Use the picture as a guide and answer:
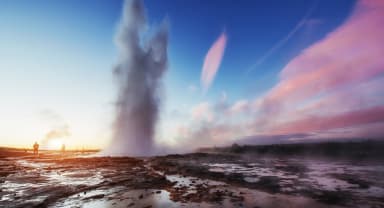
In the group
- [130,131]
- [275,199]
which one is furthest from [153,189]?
[130,131]

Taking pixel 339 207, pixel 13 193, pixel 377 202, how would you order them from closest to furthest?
pixel 339 207, pixel 377 202, pixel 13 193

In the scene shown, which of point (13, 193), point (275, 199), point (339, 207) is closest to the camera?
point (339, 207)

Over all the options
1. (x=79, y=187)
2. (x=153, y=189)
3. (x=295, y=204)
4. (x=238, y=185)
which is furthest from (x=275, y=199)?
(x=79, y=187)

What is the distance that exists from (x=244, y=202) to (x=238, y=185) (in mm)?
5331

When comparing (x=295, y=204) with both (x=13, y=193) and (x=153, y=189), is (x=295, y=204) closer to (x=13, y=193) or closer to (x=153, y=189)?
(x=153, y=189)

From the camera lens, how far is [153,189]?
53.3 ft

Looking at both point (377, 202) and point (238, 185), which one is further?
point (238, 185)

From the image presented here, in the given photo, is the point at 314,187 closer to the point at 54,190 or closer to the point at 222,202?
the point at 222,202

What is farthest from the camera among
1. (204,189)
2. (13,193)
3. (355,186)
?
(355,186)

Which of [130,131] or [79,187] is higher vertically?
[130,131]

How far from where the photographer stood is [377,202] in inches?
486

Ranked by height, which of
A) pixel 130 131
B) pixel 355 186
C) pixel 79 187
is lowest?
pixel 355 186

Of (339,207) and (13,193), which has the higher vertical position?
(13,193)

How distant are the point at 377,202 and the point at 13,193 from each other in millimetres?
23668
